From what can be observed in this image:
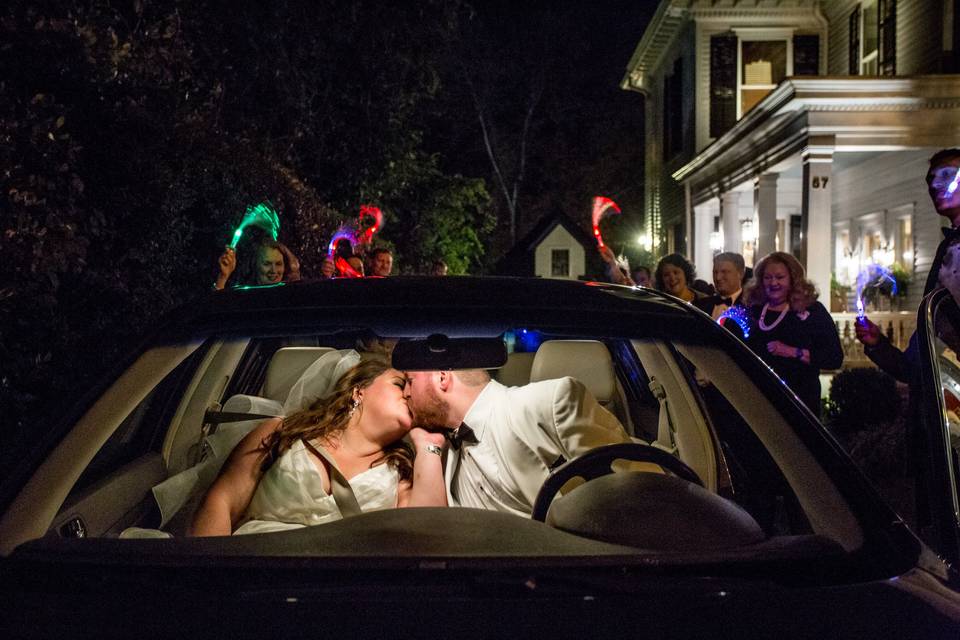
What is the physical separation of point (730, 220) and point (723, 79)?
307 centimetres

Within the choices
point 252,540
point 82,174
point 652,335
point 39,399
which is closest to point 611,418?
point 652,335

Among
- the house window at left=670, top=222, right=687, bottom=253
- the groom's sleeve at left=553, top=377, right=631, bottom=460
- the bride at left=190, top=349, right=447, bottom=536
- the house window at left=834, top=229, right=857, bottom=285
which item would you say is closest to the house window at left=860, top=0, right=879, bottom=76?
the house window at left=834, top=229, right=857, bottom=285

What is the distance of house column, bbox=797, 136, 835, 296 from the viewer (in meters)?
13.7

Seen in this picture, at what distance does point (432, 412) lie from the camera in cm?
304

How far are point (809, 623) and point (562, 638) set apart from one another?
38cm

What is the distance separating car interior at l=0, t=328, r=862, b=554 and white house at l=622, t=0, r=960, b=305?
960cm

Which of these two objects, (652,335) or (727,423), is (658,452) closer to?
(652,335)

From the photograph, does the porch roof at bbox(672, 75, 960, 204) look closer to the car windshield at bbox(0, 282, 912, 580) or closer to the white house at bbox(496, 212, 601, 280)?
the car windshield at bbox(0, 282, 912, 580)

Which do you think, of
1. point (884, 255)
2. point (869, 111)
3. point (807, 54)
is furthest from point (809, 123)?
point (807, 54)

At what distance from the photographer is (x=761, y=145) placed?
16.7 metres

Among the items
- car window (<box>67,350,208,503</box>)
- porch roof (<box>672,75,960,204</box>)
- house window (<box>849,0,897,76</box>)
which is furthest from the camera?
house window (<box>849,0,897,76</box>)

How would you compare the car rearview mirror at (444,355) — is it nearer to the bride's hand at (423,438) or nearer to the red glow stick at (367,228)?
the bride's hand at (423,438)

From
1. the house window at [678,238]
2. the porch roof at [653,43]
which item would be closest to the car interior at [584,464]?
the porch roof at [653,43]

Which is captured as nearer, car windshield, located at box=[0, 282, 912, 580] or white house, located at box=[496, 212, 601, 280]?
car windshield, located at box=[0, 282, 912, 580]
